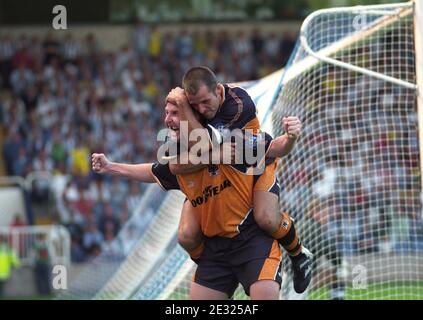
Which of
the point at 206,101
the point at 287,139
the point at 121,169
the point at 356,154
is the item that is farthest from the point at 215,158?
the point at 356,154

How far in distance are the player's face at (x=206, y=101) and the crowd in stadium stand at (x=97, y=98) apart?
13.8 m

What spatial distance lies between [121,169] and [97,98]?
59.2 feet

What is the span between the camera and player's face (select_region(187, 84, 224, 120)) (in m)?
6.90

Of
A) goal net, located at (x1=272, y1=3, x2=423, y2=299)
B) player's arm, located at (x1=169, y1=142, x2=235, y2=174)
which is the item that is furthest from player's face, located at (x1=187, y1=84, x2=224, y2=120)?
goal net, located at (x1=272, y1=3, x2=423, y2=299)

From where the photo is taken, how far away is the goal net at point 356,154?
963 centimetres

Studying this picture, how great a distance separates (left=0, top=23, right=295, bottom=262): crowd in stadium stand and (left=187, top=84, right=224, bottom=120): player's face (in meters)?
13.8

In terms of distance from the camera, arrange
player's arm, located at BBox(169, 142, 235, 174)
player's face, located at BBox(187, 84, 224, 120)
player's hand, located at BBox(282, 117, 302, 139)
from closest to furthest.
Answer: player's hand, located at BBox(282, 117, 302, 139) < player's face, located at BBox(187, 84, 224, 120) < player's arm, located at BBox(169, 142, 235, 174)

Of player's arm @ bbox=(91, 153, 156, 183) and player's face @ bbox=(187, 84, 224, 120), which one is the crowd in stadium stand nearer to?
player's arm @ bbox=(91, 153, 156, 183)

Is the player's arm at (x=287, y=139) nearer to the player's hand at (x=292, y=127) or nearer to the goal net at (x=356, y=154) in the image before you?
the player's hand at (x=292, y=127)

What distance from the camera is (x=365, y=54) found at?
33.6 feet

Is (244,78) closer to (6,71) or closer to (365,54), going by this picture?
(6,71)

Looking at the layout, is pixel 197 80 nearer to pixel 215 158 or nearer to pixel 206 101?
pixel 206 101

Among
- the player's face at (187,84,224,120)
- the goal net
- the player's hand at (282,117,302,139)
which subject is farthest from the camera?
the goal net
